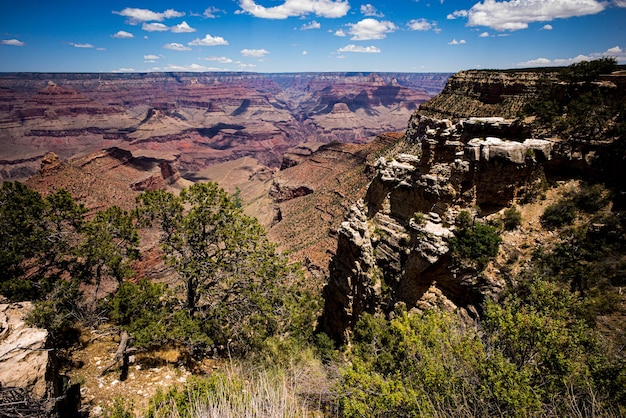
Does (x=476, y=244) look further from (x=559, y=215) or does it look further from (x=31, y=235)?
(x=31, y=235)

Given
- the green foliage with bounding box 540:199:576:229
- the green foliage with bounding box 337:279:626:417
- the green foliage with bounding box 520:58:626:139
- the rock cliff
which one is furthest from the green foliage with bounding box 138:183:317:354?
the green foliage with bounding box 520:58:626:139

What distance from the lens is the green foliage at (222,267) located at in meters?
15.4

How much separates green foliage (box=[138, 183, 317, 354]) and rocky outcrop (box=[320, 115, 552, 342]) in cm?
540

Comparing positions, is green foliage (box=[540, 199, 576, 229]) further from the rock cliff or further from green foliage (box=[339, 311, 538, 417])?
green foliage (box=[339, 311, 538, 417])

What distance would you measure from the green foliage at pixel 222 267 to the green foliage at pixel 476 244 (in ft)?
27.2

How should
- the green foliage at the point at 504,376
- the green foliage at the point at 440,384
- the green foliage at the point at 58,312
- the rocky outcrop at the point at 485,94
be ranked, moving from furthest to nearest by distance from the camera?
the rocky outcrop at the point at 485,94, the green foliage at the point at 58,312, the green foliage at the point at 440,384, the green foliage at the point at 504,376

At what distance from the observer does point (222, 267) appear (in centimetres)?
1592

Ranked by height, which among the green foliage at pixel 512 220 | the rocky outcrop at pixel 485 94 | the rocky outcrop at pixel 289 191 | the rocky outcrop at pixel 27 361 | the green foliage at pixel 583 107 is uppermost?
the rocky outcrop at pixel 485 94

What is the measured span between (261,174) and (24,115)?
166 m

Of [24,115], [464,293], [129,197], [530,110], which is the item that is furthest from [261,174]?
[24,115]

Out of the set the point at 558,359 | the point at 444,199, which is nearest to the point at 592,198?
the point at 444,199

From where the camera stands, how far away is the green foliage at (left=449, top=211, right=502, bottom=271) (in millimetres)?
15461

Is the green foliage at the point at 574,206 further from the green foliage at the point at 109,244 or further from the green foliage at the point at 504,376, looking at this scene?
A: the green foliage at the point at 109,244

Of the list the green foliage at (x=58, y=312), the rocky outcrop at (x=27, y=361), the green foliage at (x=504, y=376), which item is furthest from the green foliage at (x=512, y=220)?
the green foliage at (x=58, y=312)
